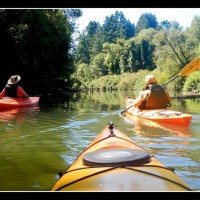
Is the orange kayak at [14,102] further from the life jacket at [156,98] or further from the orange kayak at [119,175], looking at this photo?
the orange kayak at [119,175]

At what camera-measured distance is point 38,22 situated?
21.0m

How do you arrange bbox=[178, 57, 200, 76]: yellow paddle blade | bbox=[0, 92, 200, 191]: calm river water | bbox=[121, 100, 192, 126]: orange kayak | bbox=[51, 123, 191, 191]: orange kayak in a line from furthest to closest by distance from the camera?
1. bbox=[178, 57, 200, 76]: yellow paddle blade
2. bbox=[121, 100, 192, 126]: orange kayak
3. bbox=[0, 92, 200, 191]: calm river water
4. bbox=[51, 123, 191, 191]: orange kayak

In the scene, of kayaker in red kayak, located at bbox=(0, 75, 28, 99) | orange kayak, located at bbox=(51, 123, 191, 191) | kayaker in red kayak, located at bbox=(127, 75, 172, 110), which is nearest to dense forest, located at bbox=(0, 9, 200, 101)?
kayaker in red kayak, located at bbox=(0, 75, 28, 99)

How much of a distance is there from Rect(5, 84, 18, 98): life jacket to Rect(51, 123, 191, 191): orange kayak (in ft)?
30.8

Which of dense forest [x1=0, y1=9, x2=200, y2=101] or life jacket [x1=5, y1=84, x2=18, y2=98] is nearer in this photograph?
life jacket [x1=5, y1=84, x2=18, y2=98]

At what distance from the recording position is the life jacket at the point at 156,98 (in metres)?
8.82

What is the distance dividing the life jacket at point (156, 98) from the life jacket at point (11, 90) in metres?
5.27

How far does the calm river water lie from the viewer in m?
4.11

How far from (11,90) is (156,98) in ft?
18.8

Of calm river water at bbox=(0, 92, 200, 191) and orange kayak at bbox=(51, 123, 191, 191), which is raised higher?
orange kayak at bbox=(51, 123, 191, 191)

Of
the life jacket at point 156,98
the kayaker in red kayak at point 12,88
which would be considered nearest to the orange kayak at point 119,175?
the life jacket at point 156,98

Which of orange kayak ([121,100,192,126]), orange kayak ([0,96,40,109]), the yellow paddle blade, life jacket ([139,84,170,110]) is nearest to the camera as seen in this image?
orange kayak ([121,100,192,126])

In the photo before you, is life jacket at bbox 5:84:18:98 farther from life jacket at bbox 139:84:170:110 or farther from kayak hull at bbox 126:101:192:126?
life jacket at bbox 139:84:170:110

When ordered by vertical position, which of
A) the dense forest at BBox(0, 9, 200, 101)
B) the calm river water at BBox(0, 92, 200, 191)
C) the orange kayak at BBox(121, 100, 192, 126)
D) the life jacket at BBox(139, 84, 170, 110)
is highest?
the dense forest at BBox(0, 9, 200, 101)
